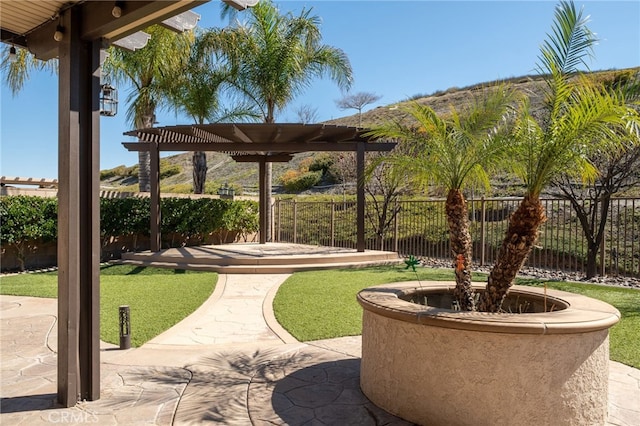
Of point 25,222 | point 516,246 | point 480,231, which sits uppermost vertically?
point 516,246

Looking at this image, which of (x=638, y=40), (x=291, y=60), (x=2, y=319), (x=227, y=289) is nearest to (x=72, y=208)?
(x=2, y=319)

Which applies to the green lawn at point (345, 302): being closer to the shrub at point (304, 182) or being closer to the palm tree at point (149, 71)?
the palm tree at point (149, 71)

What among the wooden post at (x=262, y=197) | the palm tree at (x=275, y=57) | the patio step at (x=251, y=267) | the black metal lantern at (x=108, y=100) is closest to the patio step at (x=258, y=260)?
the patio step at (x=251, y=267)

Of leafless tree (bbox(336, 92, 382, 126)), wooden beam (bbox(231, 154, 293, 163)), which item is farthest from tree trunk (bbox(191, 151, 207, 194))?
leafless tree (bbox(336, 92, 382, 126))

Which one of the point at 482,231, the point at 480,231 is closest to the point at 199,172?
the point at 480,231

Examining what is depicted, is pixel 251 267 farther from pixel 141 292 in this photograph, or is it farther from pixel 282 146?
pixel 282 146

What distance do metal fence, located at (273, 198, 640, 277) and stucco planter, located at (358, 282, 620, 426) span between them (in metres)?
4.50

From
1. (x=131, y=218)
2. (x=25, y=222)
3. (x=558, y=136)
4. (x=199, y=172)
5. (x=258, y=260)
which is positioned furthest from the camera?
(x=199, y=172)

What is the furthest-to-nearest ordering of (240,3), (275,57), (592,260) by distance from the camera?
1. (275,57)
2. (592,260)
3. (240,3)

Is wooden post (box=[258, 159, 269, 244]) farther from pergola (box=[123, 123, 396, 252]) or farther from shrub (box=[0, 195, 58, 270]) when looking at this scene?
shrub (box=[0, 195, 58, 270])

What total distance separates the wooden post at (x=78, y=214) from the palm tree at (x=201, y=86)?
14.0 m

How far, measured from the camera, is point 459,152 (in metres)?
4.01

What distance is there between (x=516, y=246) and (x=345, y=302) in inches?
150

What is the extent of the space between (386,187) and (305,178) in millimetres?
16407
